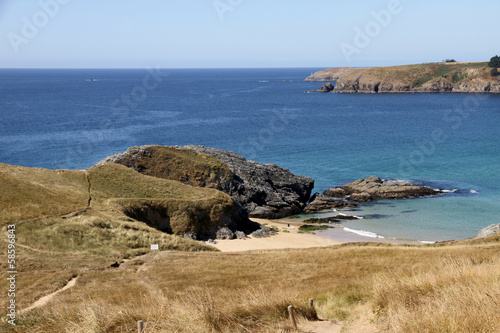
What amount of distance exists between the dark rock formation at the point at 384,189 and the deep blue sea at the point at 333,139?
1995 mm

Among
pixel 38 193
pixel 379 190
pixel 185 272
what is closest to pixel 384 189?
pixel 379 190

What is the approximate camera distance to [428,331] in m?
8.80

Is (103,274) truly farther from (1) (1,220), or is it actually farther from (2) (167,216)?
(2) (167,216)

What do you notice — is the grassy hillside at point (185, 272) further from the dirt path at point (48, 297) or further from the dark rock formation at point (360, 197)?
the dark rock formation at point (360, 197)

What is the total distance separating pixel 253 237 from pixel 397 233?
15174 mm

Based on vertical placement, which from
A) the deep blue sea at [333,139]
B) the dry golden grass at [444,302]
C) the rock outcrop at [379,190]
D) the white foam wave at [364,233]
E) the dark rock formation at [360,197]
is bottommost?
the white foam wave at [364,233]

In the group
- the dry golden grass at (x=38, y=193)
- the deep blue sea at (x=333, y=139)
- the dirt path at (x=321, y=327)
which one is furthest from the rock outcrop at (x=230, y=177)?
the dirt path at (x=321, y=327)

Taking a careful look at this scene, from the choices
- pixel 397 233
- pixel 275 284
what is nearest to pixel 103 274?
pixel 275 284

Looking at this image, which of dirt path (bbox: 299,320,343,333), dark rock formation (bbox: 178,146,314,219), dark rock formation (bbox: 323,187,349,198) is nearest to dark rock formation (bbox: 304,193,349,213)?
dark rock formation (bbox: 178,146,314,219)

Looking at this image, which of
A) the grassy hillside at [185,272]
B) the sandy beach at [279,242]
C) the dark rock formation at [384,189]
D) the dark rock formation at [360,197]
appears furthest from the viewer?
the dark rock formation at [384,189]

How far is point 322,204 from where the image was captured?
194 feet

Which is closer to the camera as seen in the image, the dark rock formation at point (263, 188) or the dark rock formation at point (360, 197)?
the dark rock formation at point (263, 188)

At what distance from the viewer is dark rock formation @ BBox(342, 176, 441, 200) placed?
203 feet

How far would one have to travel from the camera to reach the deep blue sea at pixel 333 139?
187ft
